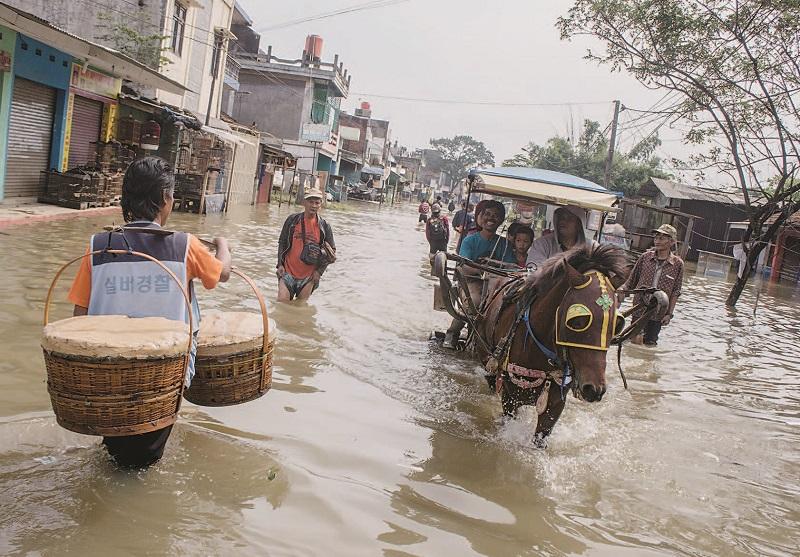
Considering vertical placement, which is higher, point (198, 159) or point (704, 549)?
point (198, 159)

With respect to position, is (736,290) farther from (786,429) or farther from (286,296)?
(286,296)

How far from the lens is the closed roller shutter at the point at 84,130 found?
16328mm

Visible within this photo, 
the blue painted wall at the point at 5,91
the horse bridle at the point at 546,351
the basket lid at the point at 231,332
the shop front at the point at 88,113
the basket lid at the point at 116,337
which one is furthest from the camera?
the shop front at the point at 88,113

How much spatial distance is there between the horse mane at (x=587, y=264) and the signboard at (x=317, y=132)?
31.2m

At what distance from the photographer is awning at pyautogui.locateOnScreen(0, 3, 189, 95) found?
11.1 meters

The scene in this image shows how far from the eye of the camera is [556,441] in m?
5.36

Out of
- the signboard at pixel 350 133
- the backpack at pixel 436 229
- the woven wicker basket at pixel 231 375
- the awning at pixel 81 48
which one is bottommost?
the woven wicker basket at pixel 231 375

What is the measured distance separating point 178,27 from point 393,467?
21.1 metres

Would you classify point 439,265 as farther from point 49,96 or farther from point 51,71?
point 49,96

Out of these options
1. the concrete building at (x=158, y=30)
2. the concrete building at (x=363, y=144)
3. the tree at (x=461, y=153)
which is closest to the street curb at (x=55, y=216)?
the concrete building at (x=158, y=30)

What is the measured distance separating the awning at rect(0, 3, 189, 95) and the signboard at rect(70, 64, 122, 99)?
0.18 meters

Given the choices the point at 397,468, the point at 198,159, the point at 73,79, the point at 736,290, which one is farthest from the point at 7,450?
the point at 198,159

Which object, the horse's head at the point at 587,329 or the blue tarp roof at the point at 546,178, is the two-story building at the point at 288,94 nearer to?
the blue tarp roof at the point at 546,178

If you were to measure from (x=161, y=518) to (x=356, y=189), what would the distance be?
49751mm
